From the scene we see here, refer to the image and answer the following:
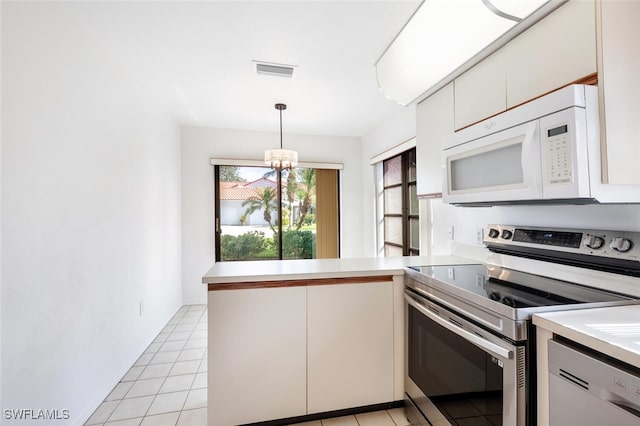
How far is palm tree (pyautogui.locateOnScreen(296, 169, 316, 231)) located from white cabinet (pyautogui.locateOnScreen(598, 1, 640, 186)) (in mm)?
3677

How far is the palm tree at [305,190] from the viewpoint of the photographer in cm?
452

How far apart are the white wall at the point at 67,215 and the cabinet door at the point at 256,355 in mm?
784

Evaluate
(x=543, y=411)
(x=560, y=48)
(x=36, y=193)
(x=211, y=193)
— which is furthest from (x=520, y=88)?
(x=211, y=193)

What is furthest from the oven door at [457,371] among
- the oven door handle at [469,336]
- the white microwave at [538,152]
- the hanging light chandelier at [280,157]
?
the hanging light chandelier at [280,157]

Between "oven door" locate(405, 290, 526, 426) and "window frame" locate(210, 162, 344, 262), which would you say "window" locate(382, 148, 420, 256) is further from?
"oven door" locate(405, 290, 526, 426)

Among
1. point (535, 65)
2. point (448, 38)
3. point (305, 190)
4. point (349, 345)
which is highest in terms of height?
point (448, 38)

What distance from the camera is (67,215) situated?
1.65 meters

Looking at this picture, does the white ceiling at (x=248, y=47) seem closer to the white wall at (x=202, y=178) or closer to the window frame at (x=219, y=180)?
the white wall at (x=202, y=178)

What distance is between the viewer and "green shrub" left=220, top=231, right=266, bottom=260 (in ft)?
13.9

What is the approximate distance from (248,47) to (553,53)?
178cm

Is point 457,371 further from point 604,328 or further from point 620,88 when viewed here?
point 620,88

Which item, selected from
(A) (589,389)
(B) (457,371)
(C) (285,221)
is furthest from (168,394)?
(C) (285,221)

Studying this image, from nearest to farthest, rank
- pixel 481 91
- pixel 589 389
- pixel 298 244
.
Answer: pixel 589 389 < pixel 481 91 < pixel 298 244

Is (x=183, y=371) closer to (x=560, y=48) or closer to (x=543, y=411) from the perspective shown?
(x=543, y=411)
